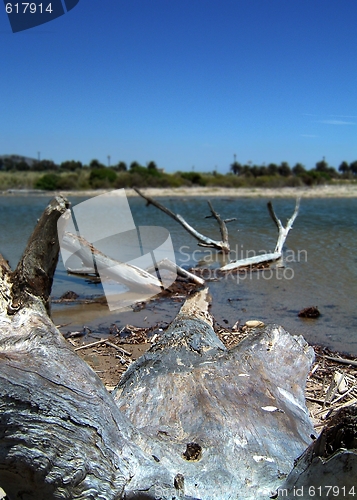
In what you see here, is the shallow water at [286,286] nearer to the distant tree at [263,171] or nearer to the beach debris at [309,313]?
the beach debris at [309,313]

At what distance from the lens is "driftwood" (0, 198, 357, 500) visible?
1.63 m

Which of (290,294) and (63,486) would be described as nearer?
(63,486)

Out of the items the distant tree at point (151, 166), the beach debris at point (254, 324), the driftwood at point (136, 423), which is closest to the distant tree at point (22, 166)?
the distant tree at point (151, 166)

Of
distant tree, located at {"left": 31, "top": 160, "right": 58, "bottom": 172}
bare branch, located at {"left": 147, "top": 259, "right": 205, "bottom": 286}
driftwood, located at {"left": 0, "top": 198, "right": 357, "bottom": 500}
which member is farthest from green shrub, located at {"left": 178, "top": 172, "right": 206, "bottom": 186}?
driftwood, located at {"left": 0, "top": 198, "right": 357, "bottom": 500}

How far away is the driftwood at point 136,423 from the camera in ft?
5.36

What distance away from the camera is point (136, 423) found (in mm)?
2309

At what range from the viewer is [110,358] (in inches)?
167

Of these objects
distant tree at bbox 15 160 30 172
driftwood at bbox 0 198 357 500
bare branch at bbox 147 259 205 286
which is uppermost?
distant tree at bbox 15 160 30 172

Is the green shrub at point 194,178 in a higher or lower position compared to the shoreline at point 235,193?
higher

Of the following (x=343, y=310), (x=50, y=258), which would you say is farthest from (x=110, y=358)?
(x=343, y=310)

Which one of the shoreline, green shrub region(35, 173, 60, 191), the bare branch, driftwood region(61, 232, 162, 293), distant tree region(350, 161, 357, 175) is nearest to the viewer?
driftwood region(61, 232, 162, 293)

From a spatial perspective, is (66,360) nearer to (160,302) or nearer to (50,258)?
(50,258)

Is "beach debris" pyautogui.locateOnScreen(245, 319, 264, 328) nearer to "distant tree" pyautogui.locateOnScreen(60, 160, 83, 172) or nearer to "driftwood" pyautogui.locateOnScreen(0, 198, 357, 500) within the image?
"driftwood" pyautogui.locateOnScreen(0, 198, 357, 500)

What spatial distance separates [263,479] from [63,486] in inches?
29.2
